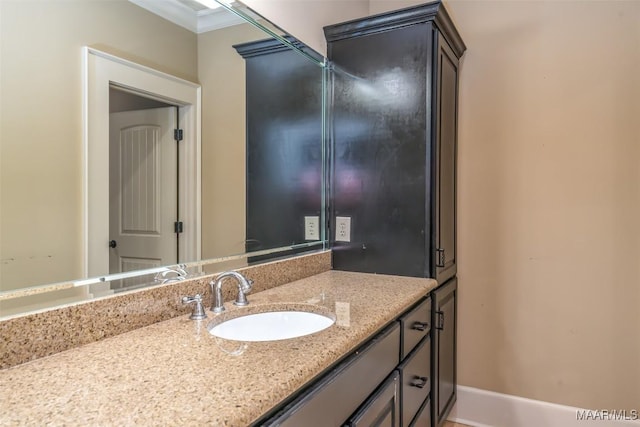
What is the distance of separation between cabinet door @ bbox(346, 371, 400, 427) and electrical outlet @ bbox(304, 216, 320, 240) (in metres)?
0.85

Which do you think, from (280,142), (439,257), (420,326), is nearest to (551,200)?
(439,257)

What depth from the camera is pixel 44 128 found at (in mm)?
933

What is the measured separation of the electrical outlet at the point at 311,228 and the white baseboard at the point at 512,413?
48.6 inches

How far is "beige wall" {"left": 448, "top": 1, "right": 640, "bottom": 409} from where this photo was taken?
1949 mm

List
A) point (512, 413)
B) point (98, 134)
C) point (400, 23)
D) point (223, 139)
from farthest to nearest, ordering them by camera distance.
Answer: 1. point (512, 413)
2. point (400, 23)
3. point (223, 139)
4. point (98, 134)

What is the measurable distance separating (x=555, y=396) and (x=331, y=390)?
5.79ft

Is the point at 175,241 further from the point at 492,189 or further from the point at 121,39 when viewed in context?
the point at 492,189

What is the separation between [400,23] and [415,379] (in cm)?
155

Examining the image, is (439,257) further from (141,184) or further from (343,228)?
(141,184)

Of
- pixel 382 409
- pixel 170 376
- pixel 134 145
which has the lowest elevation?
pixel 382 409

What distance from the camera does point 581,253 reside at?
6.64 ft

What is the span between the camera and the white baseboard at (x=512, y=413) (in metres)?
2.02

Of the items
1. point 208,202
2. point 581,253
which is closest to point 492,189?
point 581,253

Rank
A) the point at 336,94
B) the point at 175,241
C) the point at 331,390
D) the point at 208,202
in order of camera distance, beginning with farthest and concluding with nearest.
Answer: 1. the point at 336,94
2. the point at 208,202
3. the point at 175,241
4. the point at 331,390
